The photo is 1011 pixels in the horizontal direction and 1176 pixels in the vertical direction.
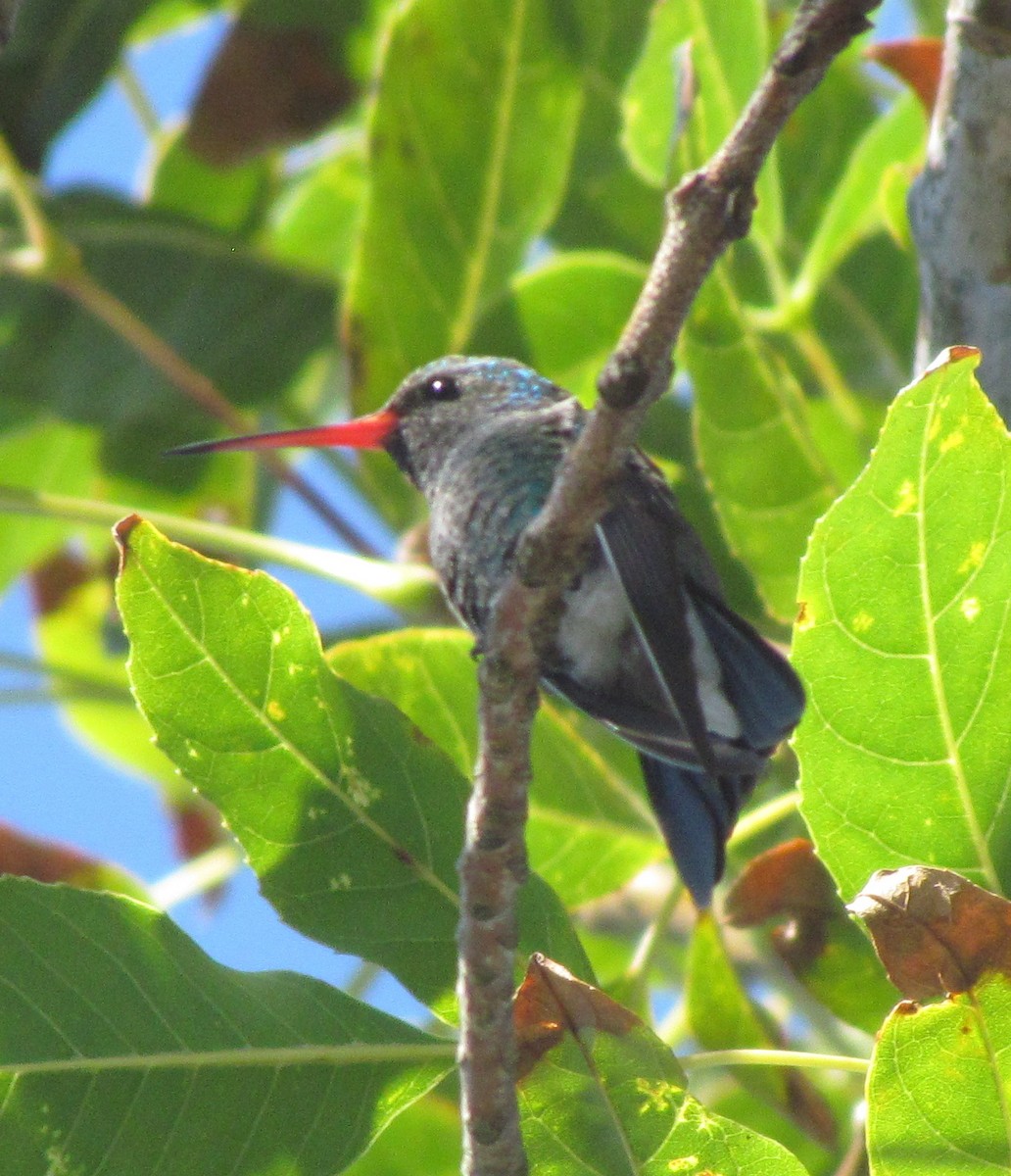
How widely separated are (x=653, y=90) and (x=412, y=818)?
4.95 ft

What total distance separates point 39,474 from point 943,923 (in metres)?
3.06

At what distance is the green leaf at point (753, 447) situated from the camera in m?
2.53

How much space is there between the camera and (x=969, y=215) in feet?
6.76

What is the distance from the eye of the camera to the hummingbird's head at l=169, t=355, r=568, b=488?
2928 mm

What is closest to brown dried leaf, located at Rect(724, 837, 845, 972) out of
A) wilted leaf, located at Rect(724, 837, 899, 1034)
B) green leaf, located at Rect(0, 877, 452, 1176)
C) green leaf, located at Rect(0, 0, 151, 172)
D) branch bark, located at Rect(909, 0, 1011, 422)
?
wilted leaf, located at Rect(724, 837, 899, 1034)

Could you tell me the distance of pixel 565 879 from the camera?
8.02 feet

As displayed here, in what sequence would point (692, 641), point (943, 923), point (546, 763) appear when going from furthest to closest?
point (546, 763), point (692, 641), point (943, 923)

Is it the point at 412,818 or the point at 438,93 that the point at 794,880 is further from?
the point at 438,93

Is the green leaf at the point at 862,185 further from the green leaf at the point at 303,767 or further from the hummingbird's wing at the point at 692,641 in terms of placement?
the green leaf at the point at 303,767

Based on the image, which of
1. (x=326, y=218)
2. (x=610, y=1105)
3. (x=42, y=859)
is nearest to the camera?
(x=610, y=1105)

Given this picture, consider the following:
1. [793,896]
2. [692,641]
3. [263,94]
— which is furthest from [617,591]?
[263,94]

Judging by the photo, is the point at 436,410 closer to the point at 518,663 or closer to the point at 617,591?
the point at 617,591

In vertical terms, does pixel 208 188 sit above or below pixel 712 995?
above

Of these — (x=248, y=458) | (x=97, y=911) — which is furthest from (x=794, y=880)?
(x=248, y=458)
